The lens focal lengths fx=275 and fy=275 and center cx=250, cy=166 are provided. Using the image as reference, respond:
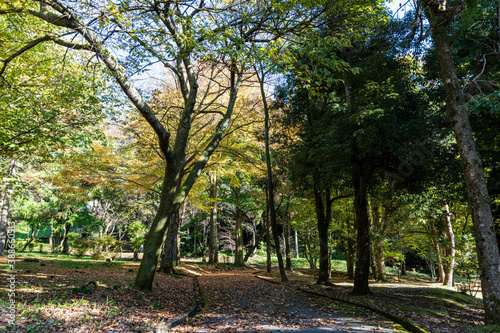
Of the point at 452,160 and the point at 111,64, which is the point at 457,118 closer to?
the point at 452,160

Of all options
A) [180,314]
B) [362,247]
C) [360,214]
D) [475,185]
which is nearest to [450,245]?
[362,247]

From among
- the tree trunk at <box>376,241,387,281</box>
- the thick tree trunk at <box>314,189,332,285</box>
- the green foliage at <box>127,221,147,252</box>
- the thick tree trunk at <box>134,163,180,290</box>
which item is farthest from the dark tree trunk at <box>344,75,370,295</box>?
the green foliage at <box>127,221,147,252</box>

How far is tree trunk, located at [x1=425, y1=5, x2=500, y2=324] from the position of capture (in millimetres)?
5332

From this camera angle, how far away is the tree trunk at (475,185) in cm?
533

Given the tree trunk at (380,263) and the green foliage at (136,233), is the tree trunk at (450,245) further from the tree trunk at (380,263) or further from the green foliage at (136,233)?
the green foliage at (136,233)

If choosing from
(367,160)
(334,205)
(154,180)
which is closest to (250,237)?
(334,205)

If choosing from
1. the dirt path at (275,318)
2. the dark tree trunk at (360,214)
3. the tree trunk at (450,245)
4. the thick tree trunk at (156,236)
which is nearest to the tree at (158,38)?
the thick tree trunk at (156,236)

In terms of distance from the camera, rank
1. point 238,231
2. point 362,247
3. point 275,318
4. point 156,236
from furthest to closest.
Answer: point 238,231 < point 362,247 < point 156,236 < point 275,318

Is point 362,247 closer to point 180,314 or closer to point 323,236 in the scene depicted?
point 323,236

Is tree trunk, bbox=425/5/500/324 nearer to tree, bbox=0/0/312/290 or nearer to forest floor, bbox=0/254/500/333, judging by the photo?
forest floor, bbox=0/254/500/333

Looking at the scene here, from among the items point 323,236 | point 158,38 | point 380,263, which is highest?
point 158,38

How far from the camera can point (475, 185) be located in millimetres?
5664

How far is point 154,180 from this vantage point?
503 inches

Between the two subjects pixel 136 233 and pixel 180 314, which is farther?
pixel 136 233
